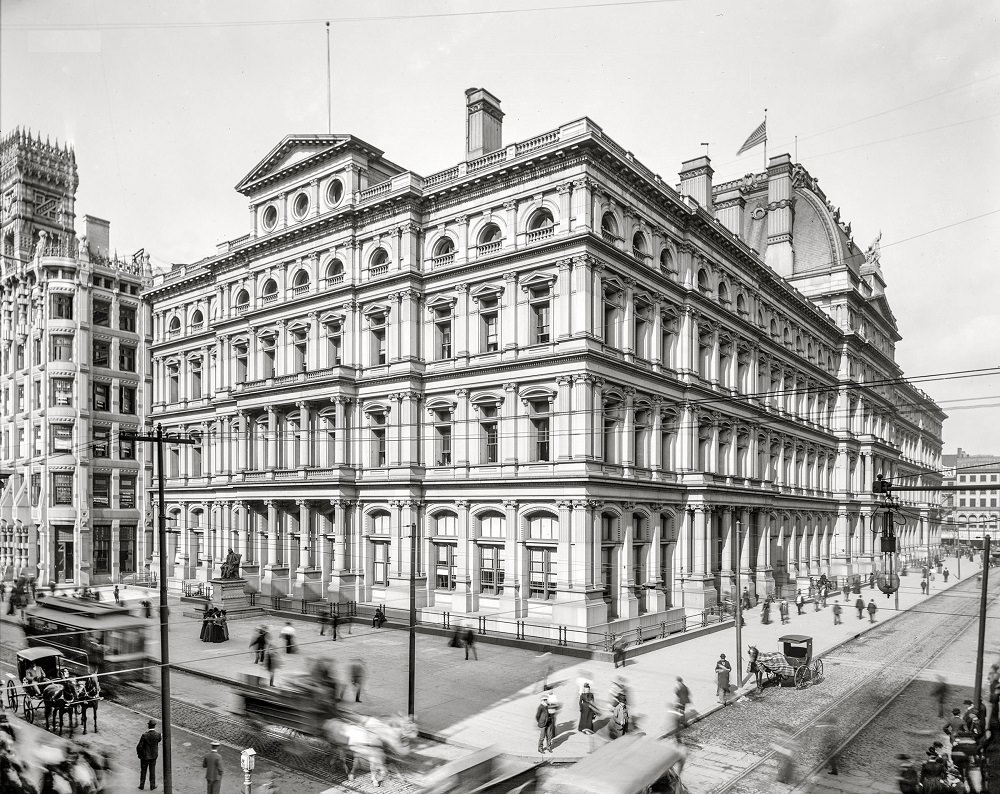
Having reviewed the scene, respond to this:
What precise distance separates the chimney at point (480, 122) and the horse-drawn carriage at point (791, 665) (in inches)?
1063

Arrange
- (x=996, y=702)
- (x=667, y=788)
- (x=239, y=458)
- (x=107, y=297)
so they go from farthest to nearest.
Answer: (x=107, y=297), (x=239, y=458), (x=996, y=702), (x=667, y=788)

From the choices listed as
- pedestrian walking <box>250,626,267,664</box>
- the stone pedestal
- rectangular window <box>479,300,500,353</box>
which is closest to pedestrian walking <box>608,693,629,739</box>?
pedestrian walking <box>250,626,267,664</box>

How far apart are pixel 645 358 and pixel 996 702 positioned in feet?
70.2

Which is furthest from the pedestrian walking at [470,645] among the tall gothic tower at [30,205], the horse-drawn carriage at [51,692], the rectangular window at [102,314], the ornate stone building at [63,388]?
the tall gothic tower at [30,205]

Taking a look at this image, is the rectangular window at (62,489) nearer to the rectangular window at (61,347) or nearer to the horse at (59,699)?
the rectangular window at (61,347)

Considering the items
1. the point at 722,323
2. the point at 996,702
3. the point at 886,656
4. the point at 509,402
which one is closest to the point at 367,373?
the point at 509,402

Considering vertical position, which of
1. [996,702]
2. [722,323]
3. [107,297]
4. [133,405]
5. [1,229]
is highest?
[1,229]

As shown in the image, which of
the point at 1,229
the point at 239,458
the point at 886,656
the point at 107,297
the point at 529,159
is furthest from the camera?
the point at 1,229

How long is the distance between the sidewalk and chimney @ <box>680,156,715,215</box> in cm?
2463

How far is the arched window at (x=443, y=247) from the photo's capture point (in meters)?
38.4

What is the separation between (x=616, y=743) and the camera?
14516mm

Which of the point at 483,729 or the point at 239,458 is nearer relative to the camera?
the point at 483,729

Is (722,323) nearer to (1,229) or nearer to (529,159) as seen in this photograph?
(529,159)

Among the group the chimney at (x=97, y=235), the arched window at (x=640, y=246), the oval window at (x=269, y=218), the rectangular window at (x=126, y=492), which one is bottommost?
the rectangular window at (x=126, y=492)
